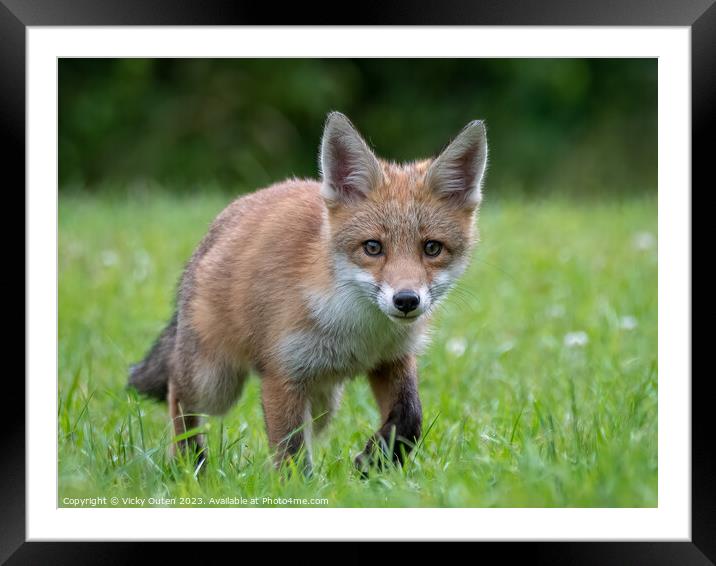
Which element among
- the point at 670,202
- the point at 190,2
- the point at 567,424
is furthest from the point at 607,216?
the point at 190,2

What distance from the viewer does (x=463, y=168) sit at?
459cm

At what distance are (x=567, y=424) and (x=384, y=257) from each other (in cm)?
130

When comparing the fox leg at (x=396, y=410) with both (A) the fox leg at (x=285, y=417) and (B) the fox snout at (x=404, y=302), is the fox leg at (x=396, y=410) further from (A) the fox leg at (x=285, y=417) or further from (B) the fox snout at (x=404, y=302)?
(B) the fox snout at (x=404, y=302)

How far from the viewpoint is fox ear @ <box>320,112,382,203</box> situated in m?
4.46

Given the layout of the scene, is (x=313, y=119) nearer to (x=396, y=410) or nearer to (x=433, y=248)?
(x=433, y=248)

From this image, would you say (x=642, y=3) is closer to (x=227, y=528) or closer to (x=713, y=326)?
(x=713, y=326)

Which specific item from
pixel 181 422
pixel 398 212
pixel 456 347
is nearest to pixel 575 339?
pixel 456 347

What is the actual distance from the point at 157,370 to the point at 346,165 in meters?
1.83

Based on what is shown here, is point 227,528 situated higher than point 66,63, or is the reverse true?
point 66,63

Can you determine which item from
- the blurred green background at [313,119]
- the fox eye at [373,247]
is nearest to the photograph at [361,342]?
the fox eye at [373,247]

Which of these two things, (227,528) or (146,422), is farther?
(146,422)

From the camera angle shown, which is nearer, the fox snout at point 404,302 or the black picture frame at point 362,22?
the black picture frame at point 362,22

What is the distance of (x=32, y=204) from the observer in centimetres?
379

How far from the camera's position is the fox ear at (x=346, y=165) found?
4461mm
